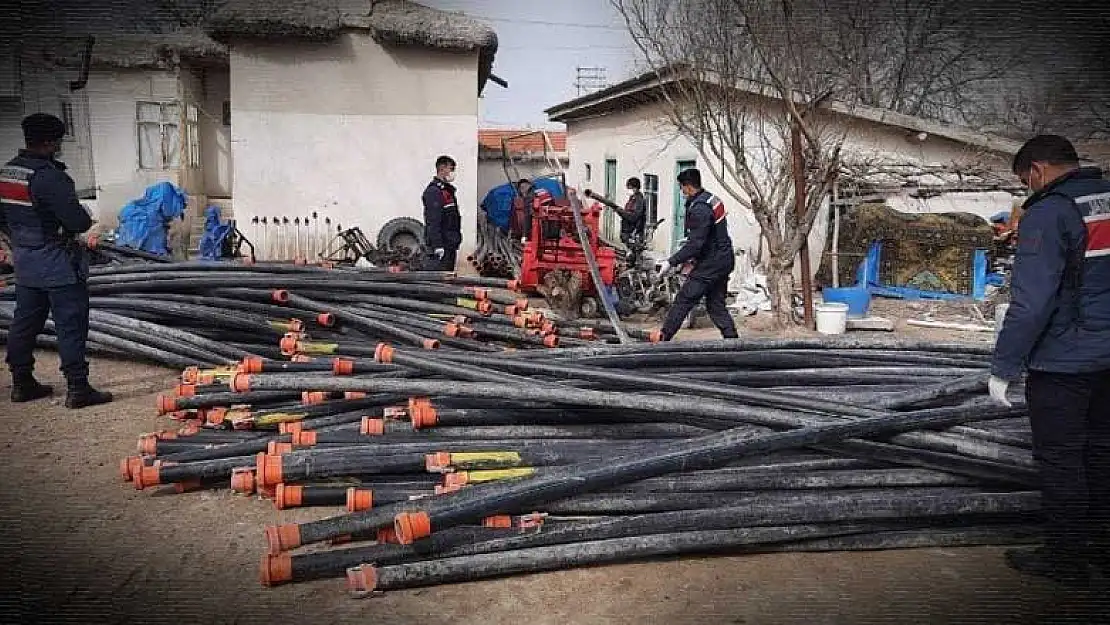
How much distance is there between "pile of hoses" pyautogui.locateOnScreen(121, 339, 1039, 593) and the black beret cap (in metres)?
2.21

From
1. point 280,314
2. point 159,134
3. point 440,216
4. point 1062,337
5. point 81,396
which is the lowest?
point 81,396

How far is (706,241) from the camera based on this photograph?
670 cm

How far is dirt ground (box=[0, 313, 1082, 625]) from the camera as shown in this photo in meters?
2.79

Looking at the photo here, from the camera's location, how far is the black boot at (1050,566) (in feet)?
10.0

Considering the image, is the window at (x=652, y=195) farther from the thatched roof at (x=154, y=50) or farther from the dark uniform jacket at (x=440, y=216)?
the thatched roof at (x=154, y=50)

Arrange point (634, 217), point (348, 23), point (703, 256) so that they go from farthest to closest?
1. point (348, 23)
2. point (634, 217)
3. point (703, 256)

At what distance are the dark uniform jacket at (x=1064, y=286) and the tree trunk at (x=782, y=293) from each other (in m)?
6.12

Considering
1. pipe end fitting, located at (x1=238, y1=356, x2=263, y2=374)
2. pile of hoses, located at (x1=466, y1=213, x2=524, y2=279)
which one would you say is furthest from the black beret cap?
pile of hoses, located at (x1=466, y1=213, x2=524, y2=279)

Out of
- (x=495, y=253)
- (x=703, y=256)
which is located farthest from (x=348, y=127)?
(x=703, y=256)

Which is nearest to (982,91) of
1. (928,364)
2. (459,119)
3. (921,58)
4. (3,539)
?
(921,58)

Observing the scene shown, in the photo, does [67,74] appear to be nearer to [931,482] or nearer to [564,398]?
[564,398]

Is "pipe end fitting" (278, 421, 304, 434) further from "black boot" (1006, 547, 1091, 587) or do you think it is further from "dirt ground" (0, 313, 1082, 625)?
"black boot" (1006, 547, 1091, 587)

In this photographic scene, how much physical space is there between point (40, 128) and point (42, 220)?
57cm

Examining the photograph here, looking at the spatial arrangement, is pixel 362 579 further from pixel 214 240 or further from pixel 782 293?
pixel 214 240
